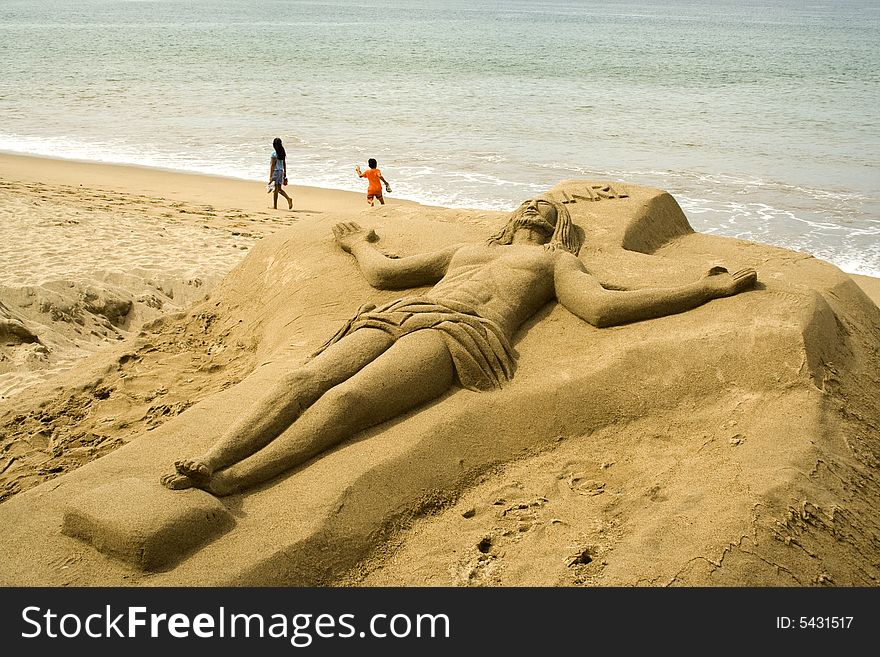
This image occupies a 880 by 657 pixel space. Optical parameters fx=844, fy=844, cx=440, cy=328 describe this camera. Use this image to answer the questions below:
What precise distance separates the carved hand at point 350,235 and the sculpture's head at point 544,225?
3.85 feet

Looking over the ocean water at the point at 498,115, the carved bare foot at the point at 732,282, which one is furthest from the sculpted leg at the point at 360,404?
the ocean water at the point at 498,115

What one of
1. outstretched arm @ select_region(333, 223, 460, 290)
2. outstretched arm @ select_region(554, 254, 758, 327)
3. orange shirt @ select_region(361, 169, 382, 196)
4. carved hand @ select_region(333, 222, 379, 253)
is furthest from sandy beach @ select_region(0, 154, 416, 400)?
outstretched arm @ select_region(554, 254, 758, 327)

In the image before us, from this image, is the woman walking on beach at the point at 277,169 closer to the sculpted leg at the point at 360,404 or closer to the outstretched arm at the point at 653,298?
the outstretched arm at the point at 653,298

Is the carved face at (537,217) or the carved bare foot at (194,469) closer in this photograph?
the carved bare foot at (194,469)

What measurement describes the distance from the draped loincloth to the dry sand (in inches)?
5.4

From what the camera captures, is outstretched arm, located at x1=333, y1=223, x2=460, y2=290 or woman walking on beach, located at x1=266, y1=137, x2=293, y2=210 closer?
outstretched arm, located at x1=333, y1=223, x2=460, y2=290

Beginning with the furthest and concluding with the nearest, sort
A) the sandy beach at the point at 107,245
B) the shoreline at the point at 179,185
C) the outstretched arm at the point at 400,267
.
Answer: the shoreline at the point at 179,185, the sandy beach at the point at 107,245, the outstretched arm at the point at 400,267

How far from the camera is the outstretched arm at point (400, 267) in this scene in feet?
18.5

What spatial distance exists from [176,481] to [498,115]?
1967 centimetres

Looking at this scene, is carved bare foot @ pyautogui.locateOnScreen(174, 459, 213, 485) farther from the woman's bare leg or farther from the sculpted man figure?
the woman's bare leg

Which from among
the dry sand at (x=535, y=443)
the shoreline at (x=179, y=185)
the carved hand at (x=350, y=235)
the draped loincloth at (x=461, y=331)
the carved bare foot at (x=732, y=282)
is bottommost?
the shoreline at (x=179, y=185)

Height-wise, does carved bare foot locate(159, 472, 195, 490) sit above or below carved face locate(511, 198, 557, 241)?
below

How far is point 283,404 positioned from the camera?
4.07 metres

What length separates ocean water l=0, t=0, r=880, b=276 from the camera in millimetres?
14461
